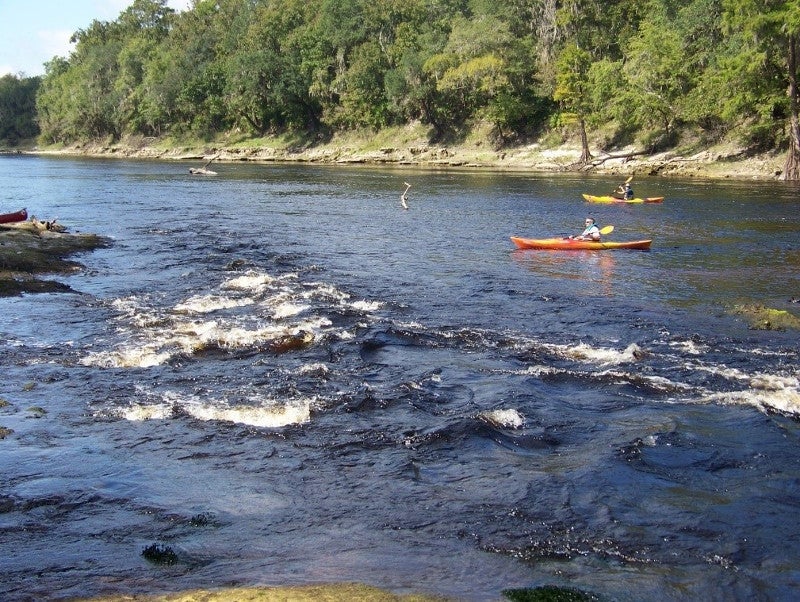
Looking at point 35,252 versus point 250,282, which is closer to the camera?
point 250,282

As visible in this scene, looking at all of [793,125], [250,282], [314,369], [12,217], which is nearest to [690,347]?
[314,369]

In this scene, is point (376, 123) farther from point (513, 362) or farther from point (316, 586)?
point (316, 586)

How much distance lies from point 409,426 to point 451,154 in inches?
2733

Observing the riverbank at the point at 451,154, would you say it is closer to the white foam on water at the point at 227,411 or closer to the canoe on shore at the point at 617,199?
the canoe on shore at the point at 617,199

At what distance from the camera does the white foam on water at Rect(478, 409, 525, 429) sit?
442 inches

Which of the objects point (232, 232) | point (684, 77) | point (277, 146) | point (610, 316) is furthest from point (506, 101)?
point (610, 316)

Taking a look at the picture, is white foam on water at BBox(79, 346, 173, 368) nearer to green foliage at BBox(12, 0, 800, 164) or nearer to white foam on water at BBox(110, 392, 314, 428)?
white foam on water at BBox(110, 392, 314, 428)

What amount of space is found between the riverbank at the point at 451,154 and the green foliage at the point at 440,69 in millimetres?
2105

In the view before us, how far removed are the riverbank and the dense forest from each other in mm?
1533

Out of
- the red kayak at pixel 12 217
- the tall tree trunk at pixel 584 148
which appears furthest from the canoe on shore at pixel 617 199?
the red kayak at pixel 12 217

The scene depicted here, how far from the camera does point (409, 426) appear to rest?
36.7 feet

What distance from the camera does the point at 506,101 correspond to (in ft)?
237

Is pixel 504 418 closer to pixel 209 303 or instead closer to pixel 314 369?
pixel 314 369

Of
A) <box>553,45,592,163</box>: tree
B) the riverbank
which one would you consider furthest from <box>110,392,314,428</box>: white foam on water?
<box>553,45,592,163</box>: tree
